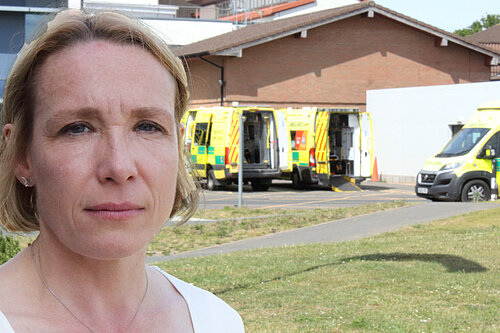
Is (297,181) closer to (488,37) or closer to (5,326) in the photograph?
(5,326)

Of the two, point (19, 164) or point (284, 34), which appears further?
point (284, 34)

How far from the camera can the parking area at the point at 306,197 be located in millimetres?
20578

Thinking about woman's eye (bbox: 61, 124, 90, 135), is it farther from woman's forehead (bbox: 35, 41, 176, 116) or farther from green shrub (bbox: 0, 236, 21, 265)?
green shrub (bbox: 0, 236, 21, 265)

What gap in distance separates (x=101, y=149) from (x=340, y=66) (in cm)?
3502

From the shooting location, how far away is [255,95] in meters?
33.7

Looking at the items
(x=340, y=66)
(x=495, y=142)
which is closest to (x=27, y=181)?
(x=495, y=142)

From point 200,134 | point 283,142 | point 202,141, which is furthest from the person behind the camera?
point 283,142

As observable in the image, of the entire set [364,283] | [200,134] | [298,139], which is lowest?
[364,283]

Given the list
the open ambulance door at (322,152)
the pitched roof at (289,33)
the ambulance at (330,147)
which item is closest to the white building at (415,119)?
the pitched roof at (289,33)

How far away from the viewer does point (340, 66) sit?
117 ft

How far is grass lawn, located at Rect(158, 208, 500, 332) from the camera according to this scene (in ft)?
21.3

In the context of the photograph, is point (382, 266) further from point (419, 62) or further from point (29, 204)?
point (419, 62)

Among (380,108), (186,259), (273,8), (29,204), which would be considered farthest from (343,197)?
(273,8)

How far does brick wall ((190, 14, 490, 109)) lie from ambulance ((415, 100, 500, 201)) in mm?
13256
